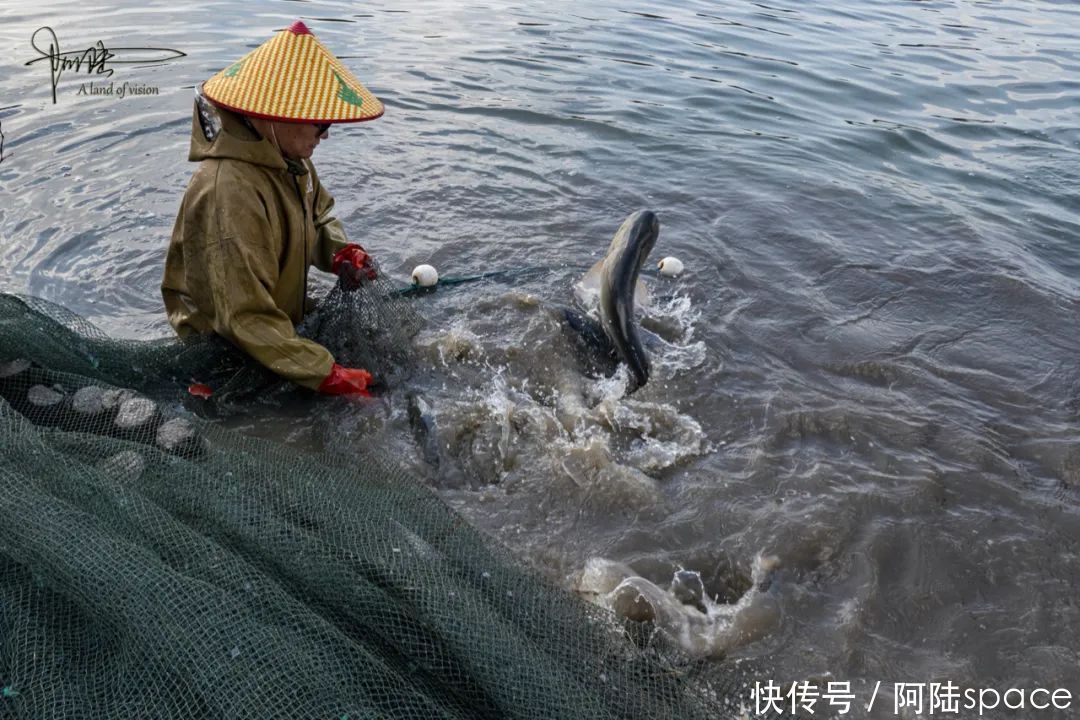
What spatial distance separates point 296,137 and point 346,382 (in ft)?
3.97

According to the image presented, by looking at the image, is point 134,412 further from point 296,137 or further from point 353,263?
point 353,263

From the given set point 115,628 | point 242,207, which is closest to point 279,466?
point 115,628

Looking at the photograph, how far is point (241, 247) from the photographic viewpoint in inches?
148

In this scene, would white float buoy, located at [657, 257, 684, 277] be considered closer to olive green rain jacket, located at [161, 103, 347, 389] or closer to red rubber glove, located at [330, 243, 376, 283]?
red rubber glove, located at [330, 243, 376, 283]

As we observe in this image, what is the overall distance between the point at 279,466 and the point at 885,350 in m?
3.97

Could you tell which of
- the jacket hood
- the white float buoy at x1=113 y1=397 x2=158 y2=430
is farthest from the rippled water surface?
the jacket hood

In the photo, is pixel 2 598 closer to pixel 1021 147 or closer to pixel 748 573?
pixel 748 573

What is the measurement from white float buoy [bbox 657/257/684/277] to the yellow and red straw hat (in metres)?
3.15

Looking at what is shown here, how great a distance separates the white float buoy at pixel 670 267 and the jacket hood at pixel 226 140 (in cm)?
322

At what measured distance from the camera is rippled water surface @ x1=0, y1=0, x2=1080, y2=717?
3.62 metres

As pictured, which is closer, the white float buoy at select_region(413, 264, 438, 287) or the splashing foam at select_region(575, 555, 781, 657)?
the splashing foam at select_region(575, 555, 781, 657)

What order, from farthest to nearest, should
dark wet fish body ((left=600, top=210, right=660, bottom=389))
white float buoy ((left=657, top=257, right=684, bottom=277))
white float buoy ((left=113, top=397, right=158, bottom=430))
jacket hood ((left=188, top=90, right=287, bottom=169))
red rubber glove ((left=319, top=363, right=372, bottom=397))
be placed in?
white float buoy ((left=657, top=257, right=684, bottom=277)) → dark wet fish body ((left=600, top=210, right=660, bottom=389)) → red rubber glove ((left=319, top=363, right=372, bottom=397)) → jacket hood ((left=188, top=90, right=287, bottom=169)) → white float buoy ((left=113, top=397, right=158, bottom=430))

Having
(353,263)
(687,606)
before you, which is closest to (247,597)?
(687,606)

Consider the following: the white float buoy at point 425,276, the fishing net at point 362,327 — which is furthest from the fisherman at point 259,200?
the white float buoy at point 425,276
